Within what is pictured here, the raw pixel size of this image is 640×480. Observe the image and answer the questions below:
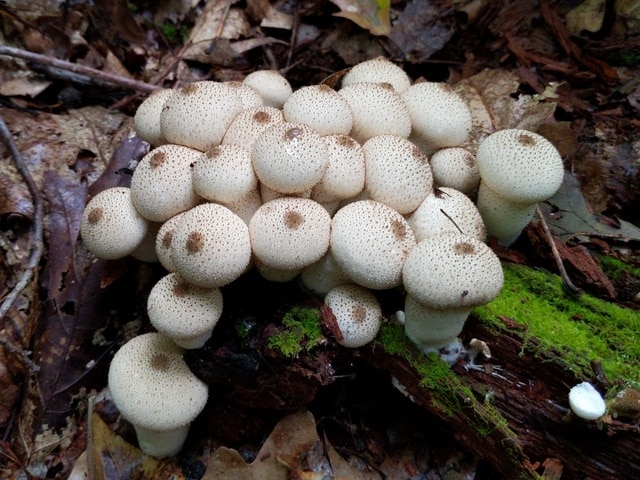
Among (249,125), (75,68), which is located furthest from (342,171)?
(75,68)

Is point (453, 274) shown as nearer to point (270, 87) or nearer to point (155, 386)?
point (155, 386)

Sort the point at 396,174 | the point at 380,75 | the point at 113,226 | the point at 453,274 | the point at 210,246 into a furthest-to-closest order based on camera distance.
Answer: the point at 380,75 < the point at 113,226 < the point at 396,174 < the point at 210,246 < the point at 453,274

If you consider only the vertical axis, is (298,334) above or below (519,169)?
below

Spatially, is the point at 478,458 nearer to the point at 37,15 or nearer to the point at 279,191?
the point at 279,191

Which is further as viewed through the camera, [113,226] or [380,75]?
[380,75]

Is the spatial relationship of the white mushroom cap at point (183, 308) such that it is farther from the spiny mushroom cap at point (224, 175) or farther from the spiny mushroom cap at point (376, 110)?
the spiny mushroom cap at point (376, 110)

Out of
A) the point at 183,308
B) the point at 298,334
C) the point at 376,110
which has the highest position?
the point at 376,110

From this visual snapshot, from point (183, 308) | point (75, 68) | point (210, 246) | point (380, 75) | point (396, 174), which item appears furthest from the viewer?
point (75, 68)

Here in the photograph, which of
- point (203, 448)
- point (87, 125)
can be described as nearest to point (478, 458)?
point (203, 448)

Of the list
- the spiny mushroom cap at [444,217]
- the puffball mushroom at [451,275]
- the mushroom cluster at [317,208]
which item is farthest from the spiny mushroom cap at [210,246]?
the spiny mushroom cap at [444,217]
